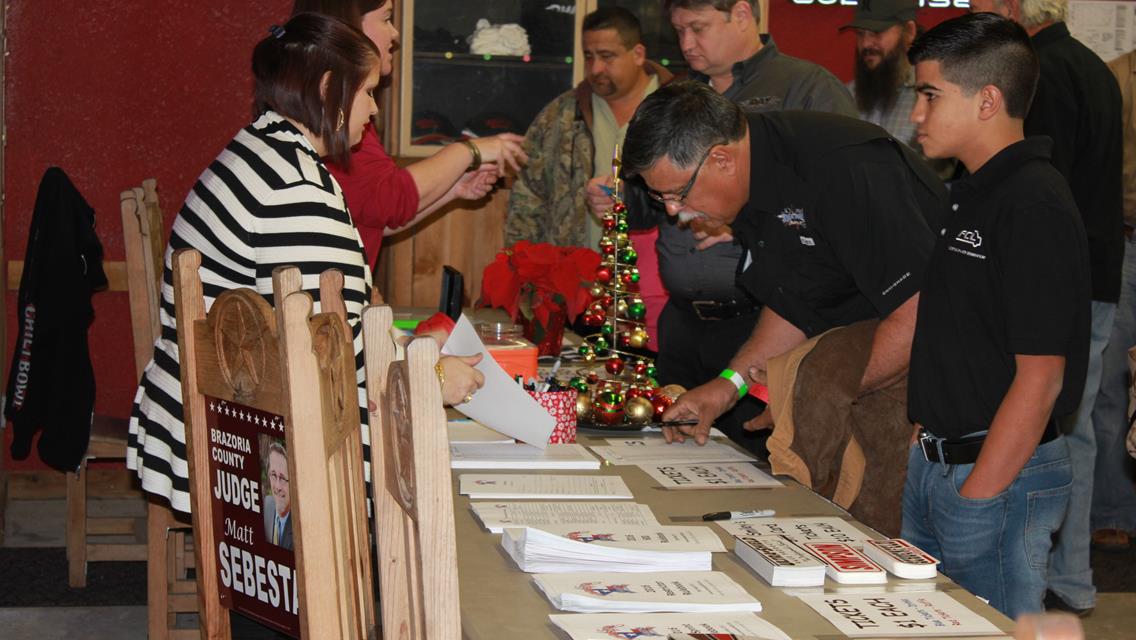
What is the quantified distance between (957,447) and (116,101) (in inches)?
143

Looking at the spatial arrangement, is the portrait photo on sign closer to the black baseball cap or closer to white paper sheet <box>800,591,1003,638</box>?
white paper sheet <box>800,591,1003,638</box>

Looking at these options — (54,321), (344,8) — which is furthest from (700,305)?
(54,321)

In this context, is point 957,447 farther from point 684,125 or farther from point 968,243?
point 684,125

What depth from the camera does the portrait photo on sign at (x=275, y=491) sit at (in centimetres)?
167

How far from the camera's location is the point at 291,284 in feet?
5.02

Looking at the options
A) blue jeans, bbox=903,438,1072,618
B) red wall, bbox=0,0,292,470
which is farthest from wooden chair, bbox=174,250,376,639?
red wall, bbox=0,0,292,470

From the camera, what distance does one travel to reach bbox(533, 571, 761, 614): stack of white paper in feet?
5.24

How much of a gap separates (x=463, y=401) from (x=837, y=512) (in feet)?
2.23

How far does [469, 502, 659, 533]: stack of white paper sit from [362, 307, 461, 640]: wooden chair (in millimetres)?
435

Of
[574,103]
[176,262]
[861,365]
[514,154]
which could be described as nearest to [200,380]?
[176,262]

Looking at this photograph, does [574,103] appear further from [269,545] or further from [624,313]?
[269,545]

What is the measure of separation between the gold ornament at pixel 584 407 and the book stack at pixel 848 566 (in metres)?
0.93

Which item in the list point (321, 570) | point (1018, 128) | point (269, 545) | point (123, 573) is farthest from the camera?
point (123, 573)

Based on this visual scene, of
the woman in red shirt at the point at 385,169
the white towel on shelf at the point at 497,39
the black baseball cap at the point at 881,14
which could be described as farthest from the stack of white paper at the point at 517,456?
the white towel on shelf at the point at 497,39
